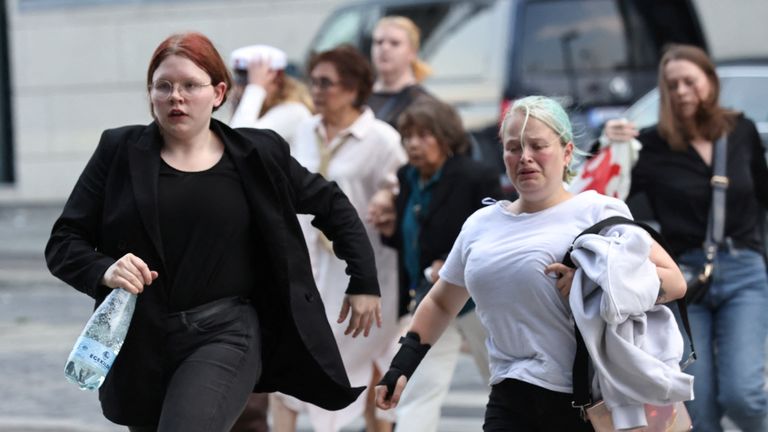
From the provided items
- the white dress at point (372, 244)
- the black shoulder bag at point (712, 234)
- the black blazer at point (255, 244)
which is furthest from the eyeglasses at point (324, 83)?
the black blazer at point (255, 244)

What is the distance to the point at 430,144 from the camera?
636cm

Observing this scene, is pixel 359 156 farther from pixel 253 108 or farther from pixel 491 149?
pixel 491 149

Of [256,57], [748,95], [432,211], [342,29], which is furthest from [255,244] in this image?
[342,29]

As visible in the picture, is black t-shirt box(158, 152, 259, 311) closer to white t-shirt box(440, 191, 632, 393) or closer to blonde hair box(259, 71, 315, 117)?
white t-shirt box(440, 191, 632, 393)

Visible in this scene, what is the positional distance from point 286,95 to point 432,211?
1.20 metres

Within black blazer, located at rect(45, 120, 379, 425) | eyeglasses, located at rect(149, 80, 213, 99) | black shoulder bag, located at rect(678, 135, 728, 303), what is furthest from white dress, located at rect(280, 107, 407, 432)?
eyeglasses, located at rect(149, 80, 213, 99)

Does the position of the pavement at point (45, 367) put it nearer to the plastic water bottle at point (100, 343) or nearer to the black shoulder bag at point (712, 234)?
the black shoulder bag at point (712, 234)

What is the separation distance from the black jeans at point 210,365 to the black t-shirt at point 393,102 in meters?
3.14

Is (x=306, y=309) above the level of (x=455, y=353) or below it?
above

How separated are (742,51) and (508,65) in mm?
6172

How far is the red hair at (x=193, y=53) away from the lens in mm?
4488

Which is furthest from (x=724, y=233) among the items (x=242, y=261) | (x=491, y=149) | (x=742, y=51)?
(x=742, y=51)

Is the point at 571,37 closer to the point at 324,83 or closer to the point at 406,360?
the point at 324,83

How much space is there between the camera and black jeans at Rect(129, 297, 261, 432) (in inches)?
165
